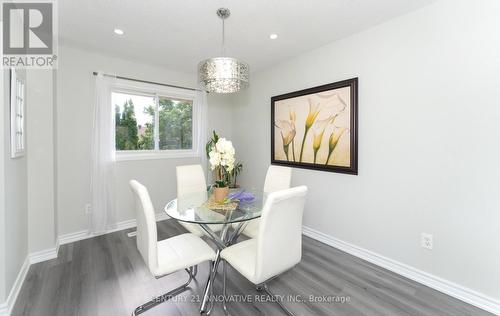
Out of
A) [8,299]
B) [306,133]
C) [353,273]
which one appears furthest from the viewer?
[306,133]

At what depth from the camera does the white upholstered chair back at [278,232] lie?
50.9 inches

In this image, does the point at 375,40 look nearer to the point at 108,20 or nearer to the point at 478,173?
the point at 478,173

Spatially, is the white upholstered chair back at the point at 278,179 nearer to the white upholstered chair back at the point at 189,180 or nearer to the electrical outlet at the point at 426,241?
the white upholstered chair back at the point at 189,180

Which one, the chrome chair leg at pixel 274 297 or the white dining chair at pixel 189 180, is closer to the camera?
the chrome chair leg at pixel 274 297

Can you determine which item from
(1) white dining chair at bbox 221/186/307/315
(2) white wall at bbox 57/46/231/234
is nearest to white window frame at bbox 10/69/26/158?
(2) white wall at bbox 57/46/231/234

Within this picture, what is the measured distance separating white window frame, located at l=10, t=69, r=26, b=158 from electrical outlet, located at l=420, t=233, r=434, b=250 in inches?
143

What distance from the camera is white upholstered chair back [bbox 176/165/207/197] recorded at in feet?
8.60

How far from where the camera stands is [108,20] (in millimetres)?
2158

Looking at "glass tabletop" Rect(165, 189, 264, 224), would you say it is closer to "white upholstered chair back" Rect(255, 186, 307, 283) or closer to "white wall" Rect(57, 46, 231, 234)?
"white upholstered chair back" Rect(255, 186, 307, 283)

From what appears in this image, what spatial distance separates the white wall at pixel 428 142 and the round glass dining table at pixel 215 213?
1.28 metres

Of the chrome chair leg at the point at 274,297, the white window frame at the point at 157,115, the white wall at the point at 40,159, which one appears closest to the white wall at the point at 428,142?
the chrome chair leg at the point at 274,297

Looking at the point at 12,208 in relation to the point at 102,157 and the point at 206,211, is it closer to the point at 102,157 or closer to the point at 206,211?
the point at 102,157

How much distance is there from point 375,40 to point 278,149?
5.92 ft

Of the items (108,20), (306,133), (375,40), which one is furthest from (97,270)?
(375,40)
